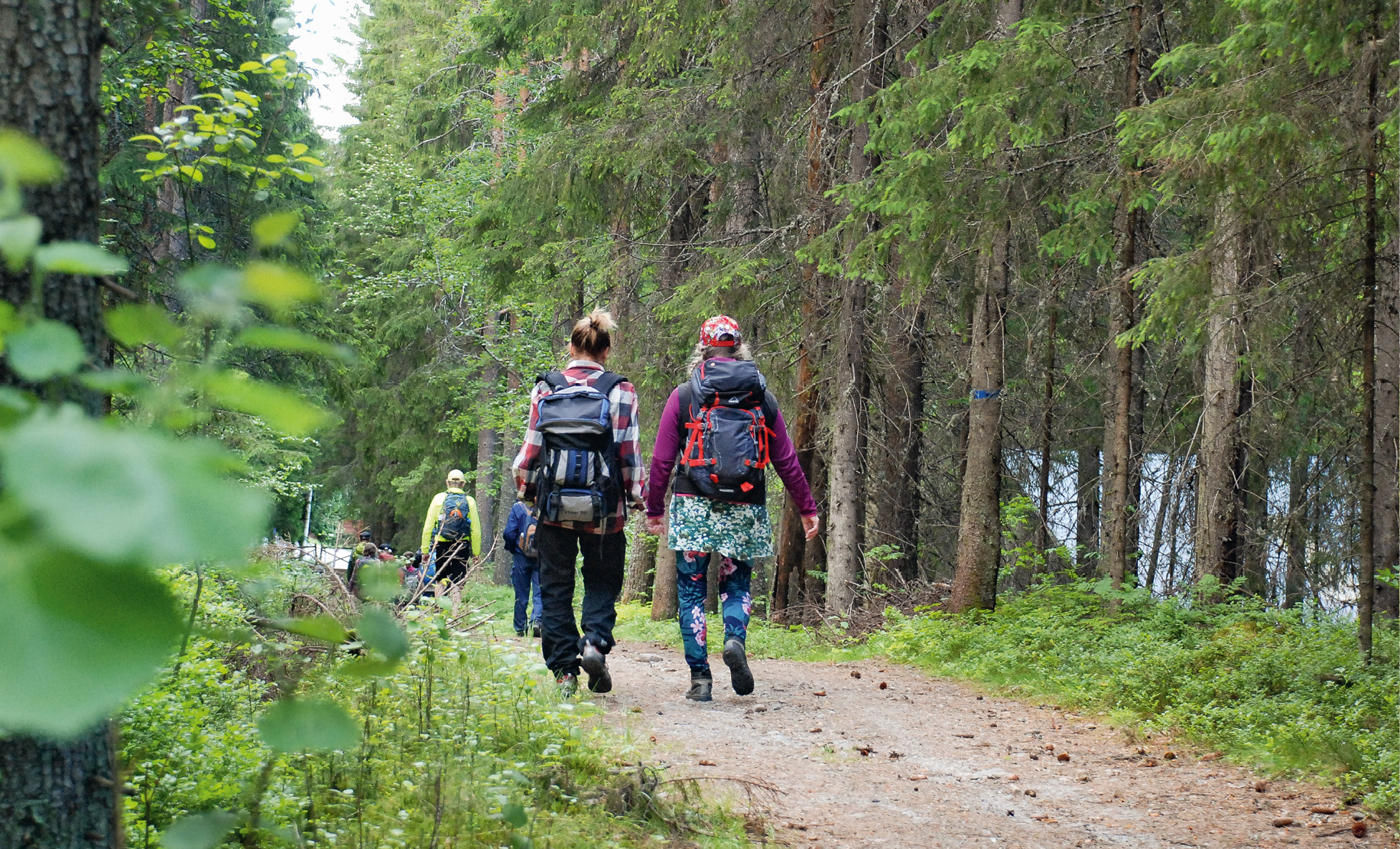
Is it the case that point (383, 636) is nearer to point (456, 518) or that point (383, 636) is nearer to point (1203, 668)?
point (1203, 668)

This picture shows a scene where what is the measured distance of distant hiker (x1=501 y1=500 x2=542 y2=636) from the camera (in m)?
10.2

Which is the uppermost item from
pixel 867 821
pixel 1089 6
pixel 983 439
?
pixel 1089 6

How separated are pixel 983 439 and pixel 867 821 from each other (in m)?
6.04

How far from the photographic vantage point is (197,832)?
129 centimetres

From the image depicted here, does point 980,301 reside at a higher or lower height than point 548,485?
higher

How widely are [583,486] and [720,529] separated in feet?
3.28

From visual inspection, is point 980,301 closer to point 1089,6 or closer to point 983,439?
point 983,439

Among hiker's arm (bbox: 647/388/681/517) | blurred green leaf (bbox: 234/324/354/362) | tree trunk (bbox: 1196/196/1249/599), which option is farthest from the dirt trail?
tree trunk (bbox: 1196/196/1249/599)

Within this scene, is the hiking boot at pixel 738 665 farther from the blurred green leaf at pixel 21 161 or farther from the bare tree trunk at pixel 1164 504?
the bare tree trunk at pixel 1164 504

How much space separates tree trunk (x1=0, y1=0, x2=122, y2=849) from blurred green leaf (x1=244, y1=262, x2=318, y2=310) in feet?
3.01

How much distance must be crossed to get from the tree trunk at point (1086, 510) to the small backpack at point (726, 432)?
380 inches

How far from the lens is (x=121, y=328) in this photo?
32.7 inches

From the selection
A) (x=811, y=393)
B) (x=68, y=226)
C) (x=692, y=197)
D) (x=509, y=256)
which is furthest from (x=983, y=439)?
(x=68, y=226)

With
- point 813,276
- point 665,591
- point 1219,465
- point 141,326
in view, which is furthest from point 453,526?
point 141,326
